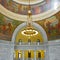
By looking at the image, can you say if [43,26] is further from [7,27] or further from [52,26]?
[7,27]

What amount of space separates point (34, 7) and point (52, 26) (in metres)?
3.86

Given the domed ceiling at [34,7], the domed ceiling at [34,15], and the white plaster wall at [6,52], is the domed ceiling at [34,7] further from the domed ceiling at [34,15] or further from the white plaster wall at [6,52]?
the white plaster wall at [6,52]

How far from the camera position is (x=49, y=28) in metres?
23.2

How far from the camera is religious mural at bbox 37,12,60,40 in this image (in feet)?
72.8

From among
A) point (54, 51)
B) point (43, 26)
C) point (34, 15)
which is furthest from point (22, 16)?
point (54, 51)

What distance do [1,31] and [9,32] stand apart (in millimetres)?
1415

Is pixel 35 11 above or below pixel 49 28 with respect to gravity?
above

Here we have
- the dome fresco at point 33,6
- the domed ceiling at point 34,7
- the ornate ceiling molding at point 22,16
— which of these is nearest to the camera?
the ornate ceiling molding at point 22,16

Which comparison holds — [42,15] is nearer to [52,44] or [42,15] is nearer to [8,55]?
[52,44]

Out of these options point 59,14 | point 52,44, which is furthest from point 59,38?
point 59,14

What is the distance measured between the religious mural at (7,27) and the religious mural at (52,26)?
3.77m

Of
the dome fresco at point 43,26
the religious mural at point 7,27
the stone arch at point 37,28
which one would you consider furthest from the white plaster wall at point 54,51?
the religious mural at point 7,27

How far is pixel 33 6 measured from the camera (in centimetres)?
2333

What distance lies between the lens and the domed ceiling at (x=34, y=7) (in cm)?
2200
